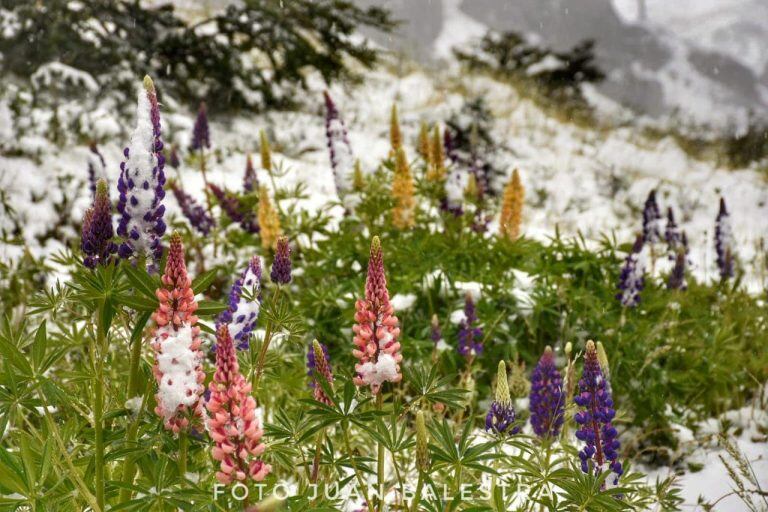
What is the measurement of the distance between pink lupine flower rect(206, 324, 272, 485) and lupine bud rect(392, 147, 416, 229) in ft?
8.34

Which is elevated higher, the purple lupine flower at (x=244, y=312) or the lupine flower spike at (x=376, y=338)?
the lupine flower spike at (x=376, y=338)

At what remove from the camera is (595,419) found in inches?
56.9

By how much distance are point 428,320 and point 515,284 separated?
0.53 m

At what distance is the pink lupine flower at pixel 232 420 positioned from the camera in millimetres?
922

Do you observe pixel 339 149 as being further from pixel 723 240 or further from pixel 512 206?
pixel 723 240

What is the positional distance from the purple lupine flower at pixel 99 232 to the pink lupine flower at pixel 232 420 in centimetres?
42

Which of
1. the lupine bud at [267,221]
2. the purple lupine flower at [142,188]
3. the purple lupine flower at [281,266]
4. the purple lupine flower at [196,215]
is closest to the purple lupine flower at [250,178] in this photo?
the purple lupine flower at [196,215]

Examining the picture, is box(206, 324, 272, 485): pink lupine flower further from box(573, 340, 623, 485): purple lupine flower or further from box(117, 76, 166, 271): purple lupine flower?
box(573, 340, 623, 485): purple lupine flower

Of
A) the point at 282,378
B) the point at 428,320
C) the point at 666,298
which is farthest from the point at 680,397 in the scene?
the point at 282,378

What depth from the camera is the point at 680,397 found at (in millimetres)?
2998

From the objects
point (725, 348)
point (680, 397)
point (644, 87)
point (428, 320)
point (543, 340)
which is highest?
point (644, 87)

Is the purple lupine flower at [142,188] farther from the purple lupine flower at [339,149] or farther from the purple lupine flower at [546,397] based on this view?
the purple lupine flower at [339,149]

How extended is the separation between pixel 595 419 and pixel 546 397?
0.47 m

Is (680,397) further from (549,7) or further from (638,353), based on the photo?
(549,7)
